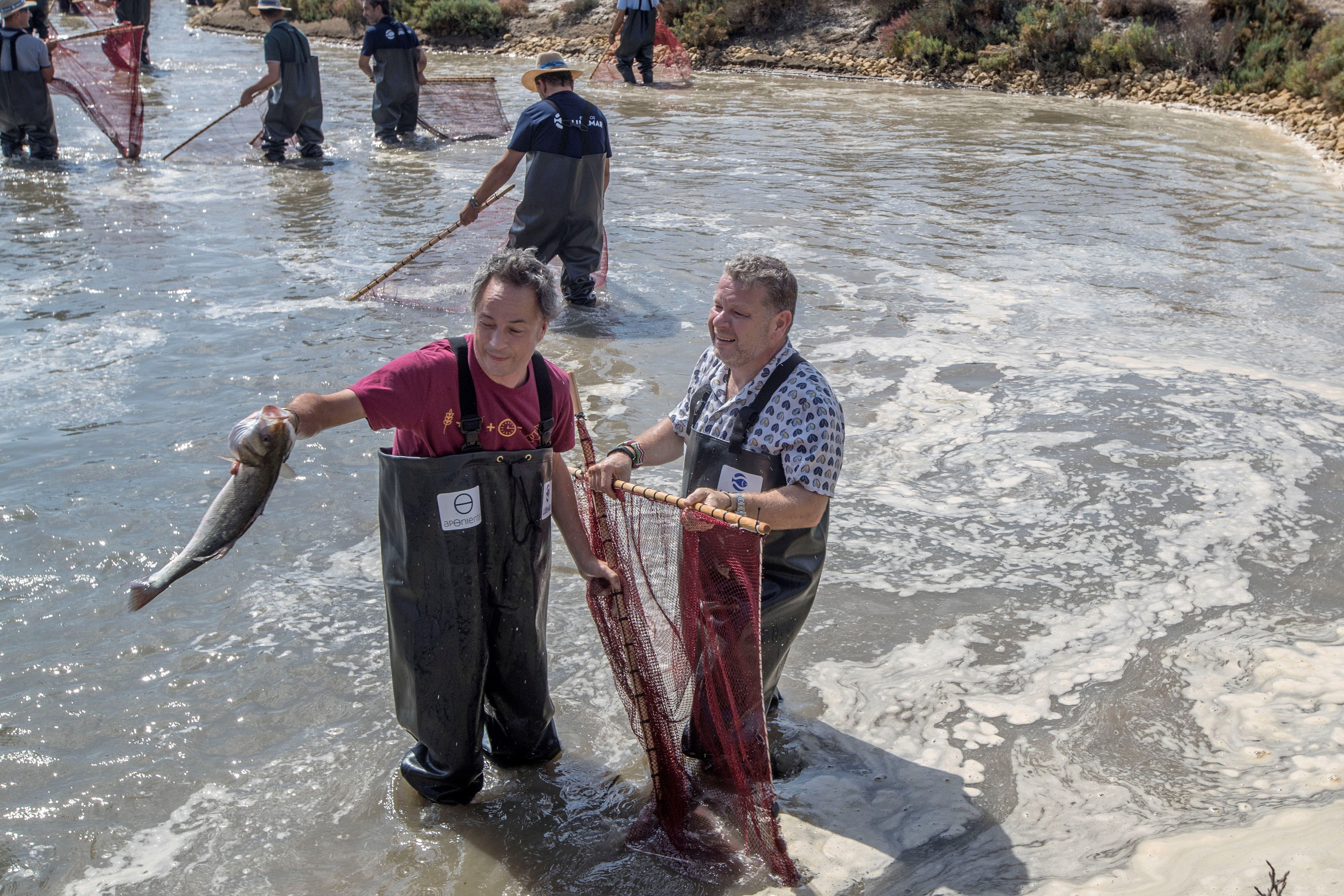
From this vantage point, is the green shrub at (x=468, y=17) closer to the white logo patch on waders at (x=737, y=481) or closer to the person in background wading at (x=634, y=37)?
the person in background wading at (x=634, y=37)

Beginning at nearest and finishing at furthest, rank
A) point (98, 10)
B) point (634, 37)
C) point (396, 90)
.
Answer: point (396, 90) < point (634, 37) < point (98, 10)

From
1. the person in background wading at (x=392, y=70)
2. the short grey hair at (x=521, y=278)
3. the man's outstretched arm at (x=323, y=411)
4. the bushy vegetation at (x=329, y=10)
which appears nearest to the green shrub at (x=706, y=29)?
the bushy vegetation at (x=329, y=10)

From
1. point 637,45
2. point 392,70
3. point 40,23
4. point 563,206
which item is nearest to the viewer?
point 563,206

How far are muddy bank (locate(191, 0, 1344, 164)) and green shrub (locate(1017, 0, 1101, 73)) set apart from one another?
12.5 inches

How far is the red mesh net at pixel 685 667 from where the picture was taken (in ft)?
10.6

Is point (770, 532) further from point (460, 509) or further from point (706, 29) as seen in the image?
point (706, 29)


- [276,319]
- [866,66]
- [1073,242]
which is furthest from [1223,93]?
[276,319]

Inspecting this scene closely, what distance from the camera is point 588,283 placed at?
846 centimetres

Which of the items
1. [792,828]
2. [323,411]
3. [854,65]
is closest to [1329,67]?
[854,65]

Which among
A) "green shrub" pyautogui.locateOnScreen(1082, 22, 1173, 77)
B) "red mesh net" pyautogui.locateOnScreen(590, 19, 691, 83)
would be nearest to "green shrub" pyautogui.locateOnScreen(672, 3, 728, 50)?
"red mesh net" pyautogui.locateOnScreen(590, 19, 691, 83)

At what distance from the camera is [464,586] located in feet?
10.5

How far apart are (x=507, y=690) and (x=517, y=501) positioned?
0.66 meters

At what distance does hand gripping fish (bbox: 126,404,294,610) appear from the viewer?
8.57 feet

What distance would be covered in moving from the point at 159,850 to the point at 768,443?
2194 mm
